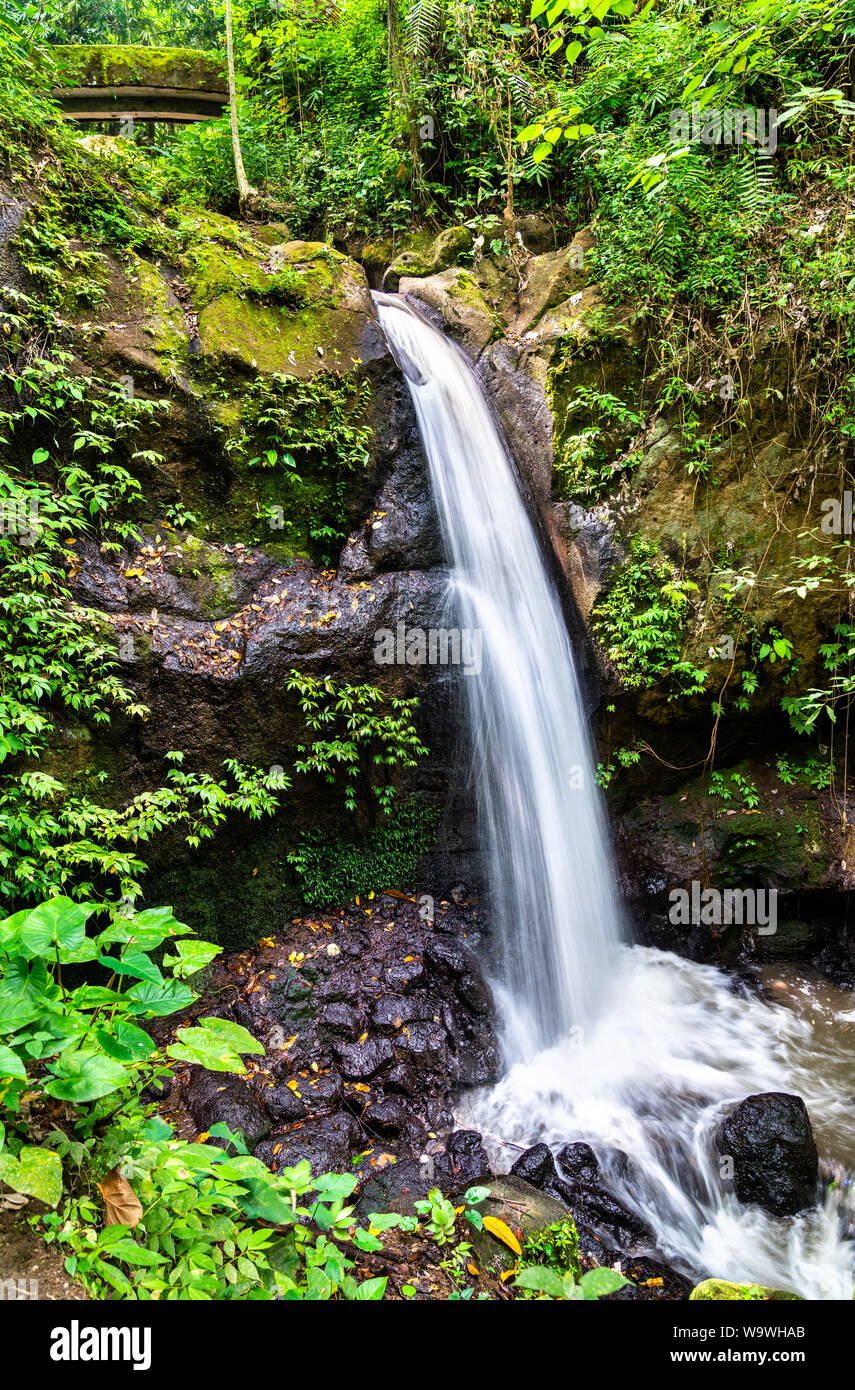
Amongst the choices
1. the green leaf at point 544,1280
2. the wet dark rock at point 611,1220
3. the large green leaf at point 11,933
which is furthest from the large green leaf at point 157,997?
the wet dark rock at point 611,1220

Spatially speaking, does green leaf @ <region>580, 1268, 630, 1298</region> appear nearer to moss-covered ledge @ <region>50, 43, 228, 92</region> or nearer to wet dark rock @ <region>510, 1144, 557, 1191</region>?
wet dark rock @ <region>510, 1144, 557, 1191</region>

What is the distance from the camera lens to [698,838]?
19.7 feet

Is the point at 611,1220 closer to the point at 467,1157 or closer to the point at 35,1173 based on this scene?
the point at 467,1157

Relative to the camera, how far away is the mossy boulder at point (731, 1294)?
245cm

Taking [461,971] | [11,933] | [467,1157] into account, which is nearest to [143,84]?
[11,933]

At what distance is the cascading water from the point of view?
12.3 feet

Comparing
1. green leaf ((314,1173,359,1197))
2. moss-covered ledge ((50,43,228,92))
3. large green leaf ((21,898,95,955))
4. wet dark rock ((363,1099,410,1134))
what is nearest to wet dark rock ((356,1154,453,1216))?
wet dark rock ((363,1099,410,1134))

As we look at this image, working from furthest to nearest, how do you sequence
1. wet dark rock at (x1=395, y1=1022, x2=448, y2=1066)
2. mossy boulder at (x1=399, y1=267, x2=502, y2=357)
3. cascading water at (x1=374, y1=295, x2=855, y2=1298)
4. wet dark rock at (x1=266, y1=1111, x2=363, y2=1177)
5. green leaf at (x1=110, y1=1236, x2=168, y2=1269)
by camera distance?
mossy boulder at (x1=399, y1=267, x2=502, y2=357)
wet dark rock at (x1=395, y1=1022, x2=448, y2=1066)
cascading water at (x1=374, y1=295, x2=855, y2=1298)
wet dark rock at (x1=266, y1=1111, x2=363, y2=1177)
green leaf at (x1=110, y1=1236, x2=168, y2=1269)

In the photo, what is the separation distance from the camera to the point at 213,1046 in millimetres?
1976

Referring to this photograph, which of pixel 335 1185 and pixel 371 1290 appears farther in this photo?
pixel 335 1185

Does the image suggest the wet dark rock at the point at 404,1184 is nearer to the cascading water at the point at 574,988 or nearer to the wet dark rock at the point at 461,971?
the cascading water at the point at 574,988

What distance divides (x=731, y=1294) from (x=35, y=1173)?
A: 2658 millimetres

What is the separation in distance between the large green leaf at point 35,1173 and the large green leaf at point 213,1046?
0.41 metres

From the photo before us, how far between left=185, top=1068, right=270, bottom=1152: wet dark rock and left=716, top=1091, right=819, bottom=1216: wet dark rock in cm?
292
